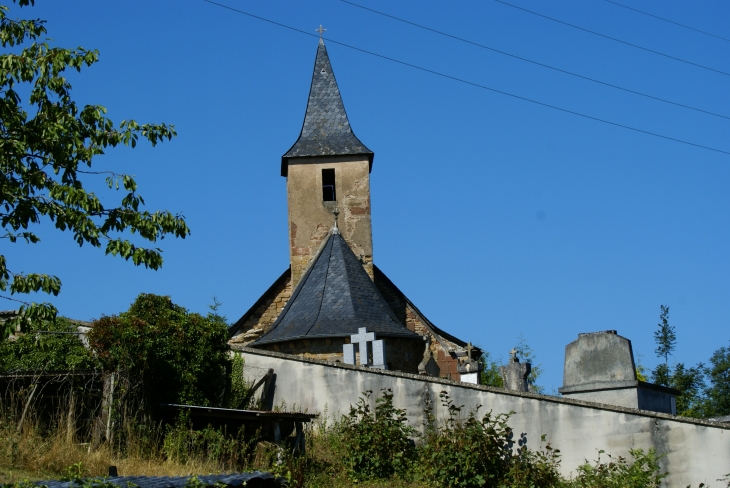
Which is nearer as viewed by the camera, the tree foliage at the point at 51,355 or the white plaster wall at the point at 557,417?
the white plaster wall at the point at 557,417

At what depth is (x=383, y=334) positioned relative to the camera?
72.4ft

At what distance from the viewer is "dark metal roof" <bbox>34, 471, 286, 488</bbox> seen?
27.0ft

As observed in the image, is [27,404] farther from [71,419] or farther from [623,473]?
[623,473]

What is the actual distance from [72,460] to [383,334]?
36.5 ft

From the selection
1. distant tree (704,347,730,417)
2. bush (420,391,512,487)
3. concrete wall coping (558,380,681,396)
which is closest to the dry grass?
bush (420,391,512,487)

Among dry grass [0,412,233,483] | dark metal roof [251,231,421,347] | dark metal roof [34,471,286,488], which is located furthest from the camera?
dark metal roof [251,231,421,347]

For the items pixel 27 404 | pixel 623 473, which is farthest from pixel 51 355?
pixel 623 473

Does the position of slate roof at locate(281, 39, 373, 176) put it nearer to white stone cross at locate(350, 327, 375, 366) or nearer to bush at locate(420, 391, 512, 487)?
white stone cross at locate(350, 327, 375, 366)

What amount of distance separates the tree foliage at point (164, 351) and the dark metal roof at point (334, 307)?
214 inches

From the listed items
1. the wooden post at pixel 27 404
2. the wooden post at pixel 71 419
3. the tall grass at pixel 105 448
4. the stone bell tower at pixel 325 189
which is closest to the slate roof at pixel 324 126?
the stone bell tower at pixel 325 189

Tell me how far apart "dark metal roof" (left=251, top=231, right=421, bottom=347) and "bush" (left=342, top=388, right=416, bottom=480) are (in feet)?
21.1

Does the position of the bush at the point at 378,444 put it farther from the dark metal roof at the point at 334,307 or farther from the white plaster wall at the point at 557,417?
the dark metal roof at the point at 334,307

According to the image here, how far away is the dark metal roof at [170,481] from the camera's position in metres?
8.23

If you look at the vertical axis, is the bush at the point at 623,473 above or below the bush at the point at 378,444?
below
